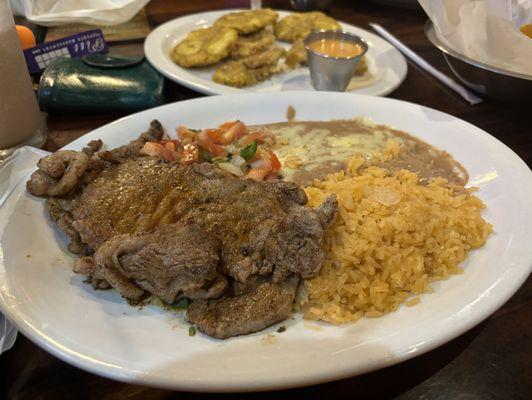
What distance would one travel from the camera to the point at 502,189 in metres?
2.54

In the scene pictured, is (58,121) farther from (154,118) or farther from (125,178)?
(125,178)

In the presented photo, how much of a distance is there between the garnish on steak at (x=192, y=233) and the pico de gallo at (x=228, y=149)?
47 cm

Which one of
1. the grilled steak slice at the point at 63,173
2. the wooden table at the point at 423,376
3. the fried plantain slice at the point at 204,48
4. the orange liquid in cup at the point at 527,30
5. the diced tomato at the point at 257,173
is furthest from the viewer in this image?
the fried plantain slice at the point at 204,48

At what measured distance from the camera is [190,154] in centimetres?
291

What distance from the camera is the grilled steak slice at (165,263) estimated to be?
6.28 ft

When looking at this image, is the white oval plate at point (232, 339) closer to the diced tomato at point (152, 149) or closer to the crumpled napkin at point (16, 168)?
the crumpled napkin at point (16, 168)

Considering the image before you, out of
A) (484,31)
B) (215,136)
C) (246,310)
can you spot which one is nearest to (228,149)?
(215,136)

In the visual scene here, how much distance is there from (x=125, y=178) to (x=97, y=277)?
Answer: 559 mm

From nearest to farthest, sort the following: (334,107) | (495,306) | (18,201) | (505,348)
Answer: (495,306) → (505,348) → (18,201) → (334,107)

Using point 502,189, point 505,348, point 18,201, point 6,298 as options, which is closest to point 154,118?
point 18,201

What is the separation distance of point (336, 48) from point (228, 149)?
Result: 1747 mm

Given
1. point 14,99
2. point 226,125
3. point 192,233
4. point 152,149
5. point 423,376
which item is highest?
point 14,99

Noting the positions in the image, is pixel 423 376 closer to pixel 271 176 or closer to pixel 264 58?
pixel 271 176

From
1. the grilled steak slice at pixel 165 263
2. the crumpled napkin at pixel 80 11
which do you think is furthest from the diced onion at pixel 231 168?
the crumpled napkin at pixel 80 11
